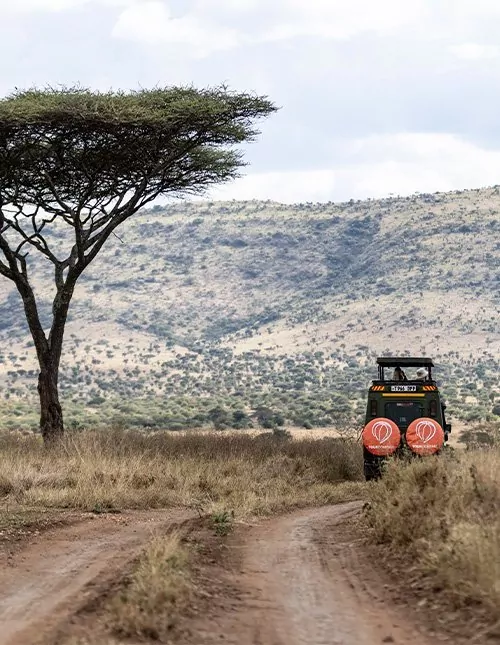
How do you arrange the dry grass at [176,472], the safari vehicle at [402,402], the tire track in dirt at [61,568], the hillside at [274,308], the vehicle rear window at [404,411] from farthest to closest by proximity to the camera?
1. the hillside at [274,308]
2. the vehicle rear window at [404,411]
3. the safari vehicle at [402,402]
4. the dry grass at [176,472]
5. the tire track in dirt at [61,568]

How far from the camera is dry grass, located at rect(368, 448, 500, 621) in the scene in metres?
8.30

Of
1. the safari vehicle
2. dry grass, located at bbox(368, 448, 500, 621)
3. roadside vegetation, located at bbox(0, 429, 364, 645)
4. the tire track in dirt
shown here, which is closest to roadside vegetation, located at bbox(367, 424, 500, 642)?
dry grass, located at bbox(368, 448, 500, 621)

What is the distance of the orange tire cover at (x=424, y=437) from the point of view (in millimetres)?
17141

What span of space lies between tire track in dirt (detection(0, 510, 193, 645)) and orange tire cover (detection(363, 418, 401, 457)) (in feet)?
13.3

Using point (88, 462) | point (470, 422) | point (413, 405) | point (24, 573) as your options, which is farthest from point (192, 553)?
point (470, 422)

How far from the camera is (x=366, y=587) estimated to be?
9414mm

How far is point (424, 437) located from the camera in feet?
56.6

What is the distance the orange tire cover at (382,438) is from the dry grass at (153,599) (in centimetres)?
880

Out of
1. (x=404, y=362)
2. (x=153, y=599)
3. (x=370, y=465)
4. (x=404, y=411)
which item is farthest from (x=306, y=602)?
(x=404, y=362)

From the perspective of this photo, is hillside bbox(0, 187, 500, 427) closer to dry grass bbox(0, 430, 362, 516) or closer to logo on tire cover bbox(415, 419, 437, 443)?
dry grass bbox(0, 430, 362, 516)

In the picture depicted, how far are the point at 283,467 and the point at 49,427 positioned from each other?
6.38 m

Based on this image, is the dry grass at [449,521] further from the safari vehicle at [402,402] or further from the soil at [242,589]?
the safari vehicle at [402,402]

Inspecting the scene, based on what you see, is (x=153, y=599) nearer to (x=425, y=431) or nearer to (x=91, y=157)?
(x=425, y=431)

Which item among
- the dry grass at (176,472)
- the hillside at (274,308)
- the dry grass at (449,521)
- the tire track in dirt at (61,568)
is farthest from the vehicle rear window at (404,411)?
the hillside at (274,308)
